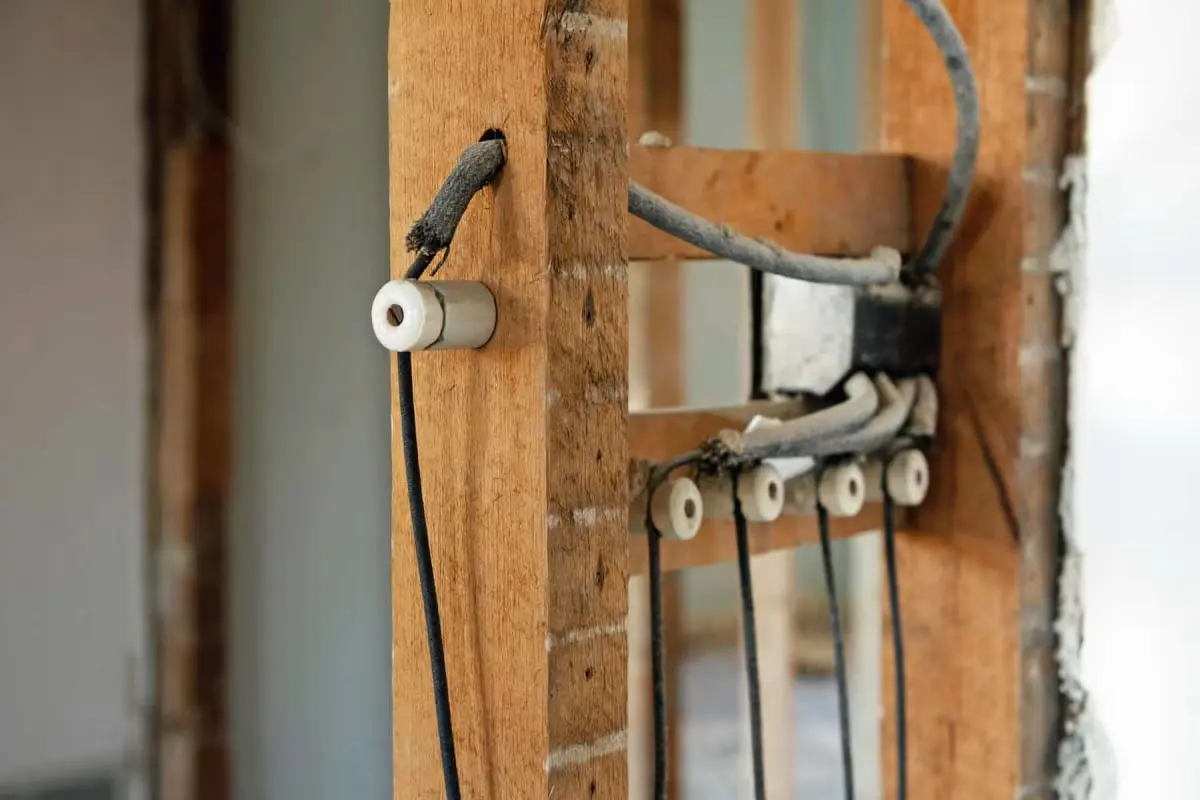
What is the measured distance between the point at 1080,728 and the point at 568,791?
1.86 ft

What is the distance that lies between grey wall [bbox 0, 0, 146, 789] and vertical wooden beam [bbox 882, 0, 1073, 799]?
183 cm

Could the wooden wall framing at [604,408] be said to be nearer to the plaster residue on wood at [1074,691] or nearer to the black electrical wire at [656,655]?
the plaster residue on wood at [1074,691]

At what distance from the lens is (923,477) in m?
0.96

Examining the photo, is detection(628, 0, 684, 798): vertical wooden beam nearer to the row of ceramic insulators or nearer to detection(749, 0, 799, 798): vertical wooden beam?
detection(749, 0, 799, 798): vertical wooden beam

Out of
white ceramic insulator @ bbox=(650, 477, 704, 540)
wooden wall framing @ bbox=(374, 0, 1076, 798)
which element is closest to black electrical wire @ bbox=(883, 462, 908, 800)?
white ceramic insulator @ bbox=(650, 477, 704, 540)

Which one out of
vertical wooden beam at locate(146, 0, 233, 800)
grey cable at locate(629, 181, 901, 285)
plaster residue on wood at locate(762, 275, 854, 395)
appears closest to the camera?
grey cable at locate(629, 181, 901, 285)

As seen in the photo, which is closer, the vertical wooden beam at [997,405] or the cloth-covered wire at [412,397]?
the cloth-covered wire at [412,397]

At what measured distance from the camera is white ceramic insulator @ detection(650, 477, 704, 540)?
758 millimetres

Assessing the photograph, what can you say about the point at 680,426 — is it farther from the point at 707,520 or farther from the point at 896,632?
the point at 896,632

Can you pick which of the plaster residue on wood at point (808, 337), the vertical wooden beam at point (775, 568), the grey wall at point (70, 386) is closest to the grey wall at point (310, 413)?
the grey wall at point (70, 386)

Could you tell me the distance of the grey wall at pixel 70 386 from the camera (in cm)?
226

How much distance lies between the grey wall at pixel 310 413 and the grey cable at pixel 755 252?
151 centimetres

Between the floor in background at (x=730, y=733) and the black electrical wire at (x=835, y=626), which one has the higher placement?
the black electrical wire at (x=835, y=626)

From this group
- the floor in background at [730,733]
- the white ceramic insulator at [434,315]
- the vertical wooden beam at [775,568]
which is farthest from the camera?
the floor in background at [730,733]
